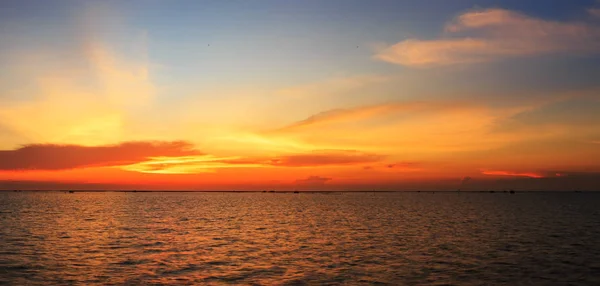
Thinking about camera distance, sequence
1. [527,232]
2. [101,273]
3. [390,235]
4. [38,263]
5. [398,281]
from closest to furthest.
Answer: [398,281] → [101,273] → [38,263] → [390,235] → [527,232]

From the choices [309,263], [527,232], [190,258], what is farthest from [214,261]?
[527,232]

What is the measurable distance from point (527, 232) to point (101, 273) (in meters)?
64.4

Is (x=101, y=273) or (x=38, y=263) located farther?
(x=38, y=263)

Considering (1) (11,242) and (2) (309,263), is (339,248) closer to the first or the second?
(2) (309,263)

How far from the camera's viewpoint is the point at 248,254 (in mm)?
50438

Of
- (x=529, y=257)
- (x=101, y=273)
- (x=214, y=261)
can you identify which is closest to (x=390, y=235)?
(x=529, y=257)

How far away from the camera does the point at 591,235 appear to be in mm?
71562

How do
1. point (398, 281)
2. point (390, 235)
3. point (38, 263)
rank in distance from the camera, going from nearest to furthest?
point (398, 281), point (38, 263), point (390, 235)

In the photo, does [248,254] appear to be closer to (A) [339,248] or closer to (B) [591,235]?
(A) [339,248]

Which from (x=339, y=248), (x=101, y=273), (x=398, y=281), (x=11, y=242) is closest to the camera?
(x=398, y=281)

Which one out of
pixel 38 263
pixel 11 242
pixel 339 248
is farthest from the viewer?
pixel 11 242

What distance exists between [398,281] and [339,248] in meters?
18.8

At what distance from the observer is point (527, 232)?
7588 cm

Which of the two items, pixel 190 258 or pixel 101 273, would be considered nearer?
pixel 101 273
